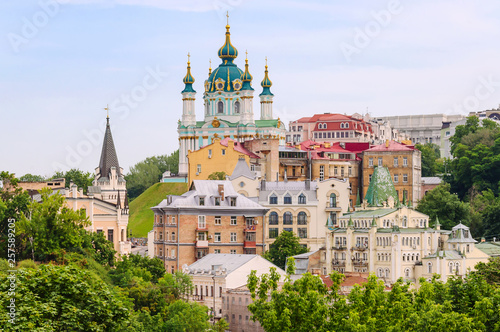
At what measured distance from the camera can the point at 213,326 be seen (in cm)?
8169

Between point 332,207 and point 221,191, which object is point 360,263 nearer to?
point 332,207

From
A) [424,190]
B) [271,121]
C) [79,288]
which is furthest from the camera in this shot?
[271,121]

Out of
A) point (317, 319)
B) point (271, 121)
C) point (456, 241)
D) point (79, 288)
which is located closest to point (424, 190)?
point (271, 121)


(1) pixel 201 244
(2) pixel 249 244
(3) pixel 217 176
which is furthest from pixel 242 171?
(1) pixel 201 244

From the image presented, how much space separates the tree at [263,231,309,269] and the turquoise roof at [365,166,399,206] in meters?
12.6

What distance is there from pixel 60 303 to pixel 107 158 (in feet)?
247

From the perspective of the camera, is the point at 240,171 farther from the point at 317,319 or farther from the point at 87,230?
the point at 317,319

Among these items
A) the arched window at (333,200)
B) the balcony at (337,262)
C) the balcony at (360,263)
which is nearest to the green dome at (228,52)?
the arched window at (333,200)

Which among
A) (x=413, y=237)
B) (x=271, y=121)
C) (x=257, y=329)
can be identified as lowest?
(x=257, y=329)

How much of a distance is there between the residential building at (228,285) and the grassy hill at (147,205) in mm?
45110

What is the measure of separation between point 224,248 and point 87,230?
12.2 metres

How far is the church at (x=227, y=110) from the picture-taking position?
15950 cm

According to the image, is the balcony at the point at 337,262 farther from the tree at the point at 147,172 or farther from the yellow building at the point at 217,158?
the tree at the point at 147,172

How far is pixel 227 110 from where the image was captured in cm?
16300
